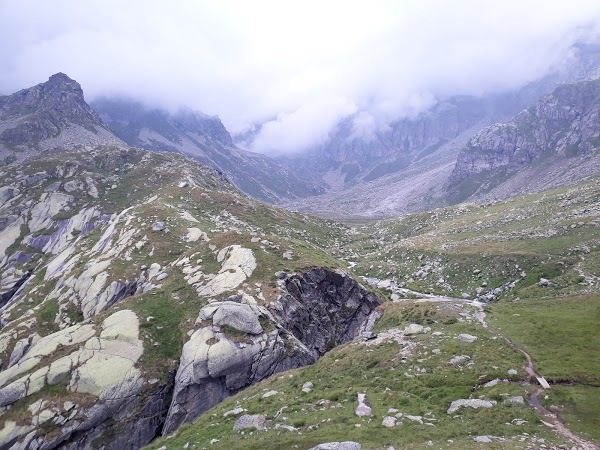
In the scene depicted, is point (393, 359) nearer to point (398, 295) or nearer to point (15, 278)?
point (398, 295)

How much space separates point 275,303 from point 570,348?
35.8 m

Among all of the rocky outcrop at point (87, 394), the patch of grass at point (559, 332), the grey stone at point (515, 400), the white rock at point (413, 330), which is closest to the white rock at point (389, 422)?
the grey stone at point (515, 400)

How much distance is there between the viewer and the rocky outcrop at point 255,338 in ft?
152

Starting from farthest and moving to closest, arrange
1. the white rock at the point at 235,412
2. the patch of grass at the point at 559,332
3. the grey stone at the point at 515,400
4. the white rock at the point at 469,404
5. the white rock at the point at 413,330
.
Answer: the white rock at the point at 413,330 → the white rock at the point at 235,412 → the patch of grass at the point at 559,332 → the white rock at the point at 469,404 → the grey stone at the point at 515,400

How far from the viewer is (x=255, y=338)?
167ft

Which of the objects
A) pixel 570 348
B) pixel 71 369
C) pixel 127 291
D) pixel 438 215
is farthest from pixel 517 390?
pixel 438 215

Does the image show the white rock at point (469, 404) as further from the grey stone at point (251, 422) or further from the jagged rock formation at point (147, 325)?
the jagged rock formation at point (147, 325)

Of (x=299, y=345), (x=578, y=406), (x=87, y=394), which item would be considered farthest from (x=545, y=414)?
(x=87, y=394)

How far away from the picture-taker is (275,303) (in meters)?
57.2

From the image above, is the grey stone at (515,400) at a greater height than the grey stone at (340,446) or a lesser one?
lesser

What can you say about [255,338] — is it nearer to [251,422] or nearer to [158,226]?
[251,422]

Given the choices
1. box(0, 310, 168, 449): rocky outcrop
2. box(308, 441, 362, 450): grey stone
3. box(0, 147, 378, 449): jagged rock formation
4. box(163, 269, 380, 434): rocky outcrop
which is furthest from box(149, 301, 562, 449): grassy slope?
box(0, 310, 168, 449): rocky outcrop

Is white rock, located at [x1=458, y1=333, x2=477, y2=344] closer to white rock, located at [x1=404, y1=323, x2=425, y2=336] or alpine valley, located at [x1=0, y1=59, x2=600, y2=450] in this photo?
alpine valley, located at [x1=0, y1=59, x2=600, y2=450]

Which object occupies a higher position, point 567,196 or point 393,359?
point 393,359
